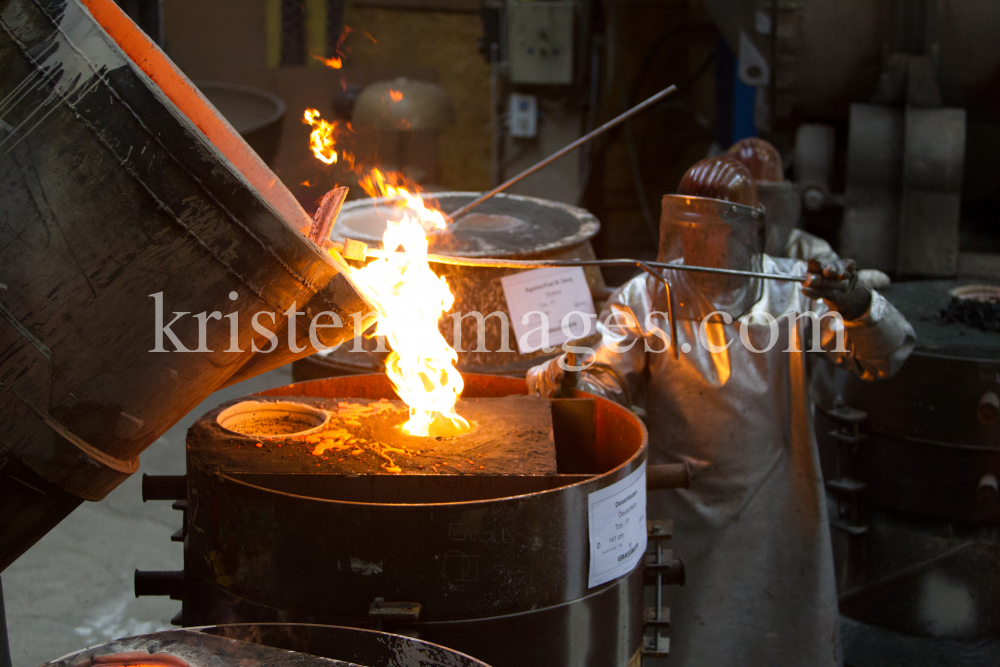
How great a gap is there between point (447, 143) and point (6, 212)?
599 centimetres

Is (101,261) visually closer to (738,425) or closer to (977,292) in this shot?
(738,425)

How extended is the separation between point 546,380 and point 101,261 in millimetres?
978

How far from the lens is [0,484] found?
1.17m

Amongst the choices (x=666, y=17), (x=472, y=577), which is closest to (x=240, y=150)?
(x=472, y=577)

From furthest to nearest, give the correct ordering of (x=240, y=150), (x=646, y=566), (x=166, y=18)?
(x=166, y=18)
(x=646, y=566)
(x=240, y=150)

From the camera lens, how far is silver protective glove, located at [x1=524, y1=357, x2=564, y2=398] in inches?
71.5

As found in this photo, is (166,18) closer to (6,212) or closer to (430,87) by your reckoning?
(430,87)

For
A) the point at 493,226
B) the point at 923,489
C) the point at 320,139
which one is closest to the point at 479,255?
the point at 493,226

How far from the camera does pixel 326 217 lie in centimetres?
139

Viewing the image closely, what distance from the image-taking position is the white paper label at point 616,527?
53.1 inches

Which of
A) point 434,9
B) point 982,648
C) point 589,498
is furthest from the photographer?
point 434,9

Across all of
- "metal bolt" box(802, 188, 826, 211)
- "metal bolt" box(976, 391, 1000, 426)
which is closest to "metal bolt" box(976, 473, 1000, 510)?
"metal bolt" box(976, 391, 1000, 426)

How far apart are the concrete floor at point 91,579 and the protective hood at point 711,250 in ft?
6.69

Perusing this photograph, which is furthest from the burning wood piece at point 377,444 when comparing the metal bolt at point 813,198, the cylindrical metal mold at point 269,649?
the metal bolt at point 813,198
